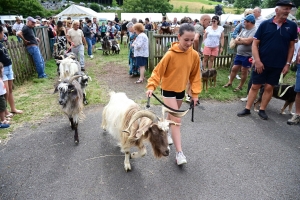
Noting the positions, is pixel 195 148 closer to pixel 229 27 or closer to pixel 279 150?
pixel 279 150

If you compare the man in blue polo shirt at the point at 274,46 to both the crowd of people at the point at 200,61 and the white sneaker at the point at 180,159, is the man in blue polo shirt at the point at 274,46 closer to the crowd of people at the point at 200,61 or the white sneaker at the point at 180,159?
the crowd of people at the point at 200,61

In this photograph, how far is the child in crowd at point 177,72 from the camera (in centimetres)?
308

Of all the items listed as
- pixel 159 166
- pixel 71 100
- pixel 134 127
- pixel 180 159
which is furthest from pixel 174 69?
pixel 71 100

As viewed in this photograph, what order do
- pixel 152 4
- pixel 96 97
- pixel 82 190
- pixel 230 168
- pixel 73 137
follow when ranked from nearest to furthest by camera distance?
pixel 82 190
pixel 230 168
pixel 73 137
pixel 96 97
pixel 152 4


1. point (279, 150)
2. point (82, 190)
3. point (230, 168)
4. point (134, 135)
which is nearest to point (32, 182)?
point (82, 190)

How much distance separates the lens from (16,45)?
25.4 feet

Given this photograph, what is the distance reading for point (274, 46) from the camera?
459 cm

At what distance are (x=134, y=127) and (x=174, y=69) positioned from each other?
114cm

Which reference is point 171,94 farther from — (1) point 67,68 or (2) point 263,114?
(1) point 67,68

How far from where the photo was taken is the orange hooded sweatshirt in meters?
3.24

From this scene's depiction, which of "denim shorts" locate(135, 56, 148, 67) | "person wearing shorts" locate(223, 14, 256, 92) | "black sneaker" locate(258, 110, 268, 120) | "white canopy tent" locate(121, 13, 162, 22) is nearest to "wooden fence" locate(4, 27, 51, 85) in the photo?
"denim shorts" locate(135, 56, 148, 67)

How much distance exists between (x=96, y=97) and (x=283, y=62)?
17.5 feet

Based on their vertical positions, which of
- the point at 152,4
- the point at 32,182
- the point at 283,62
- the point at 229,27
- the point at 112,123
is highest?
the point at 152,4

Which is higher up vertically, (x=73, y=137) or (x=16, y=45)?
(x=16, y=45)
